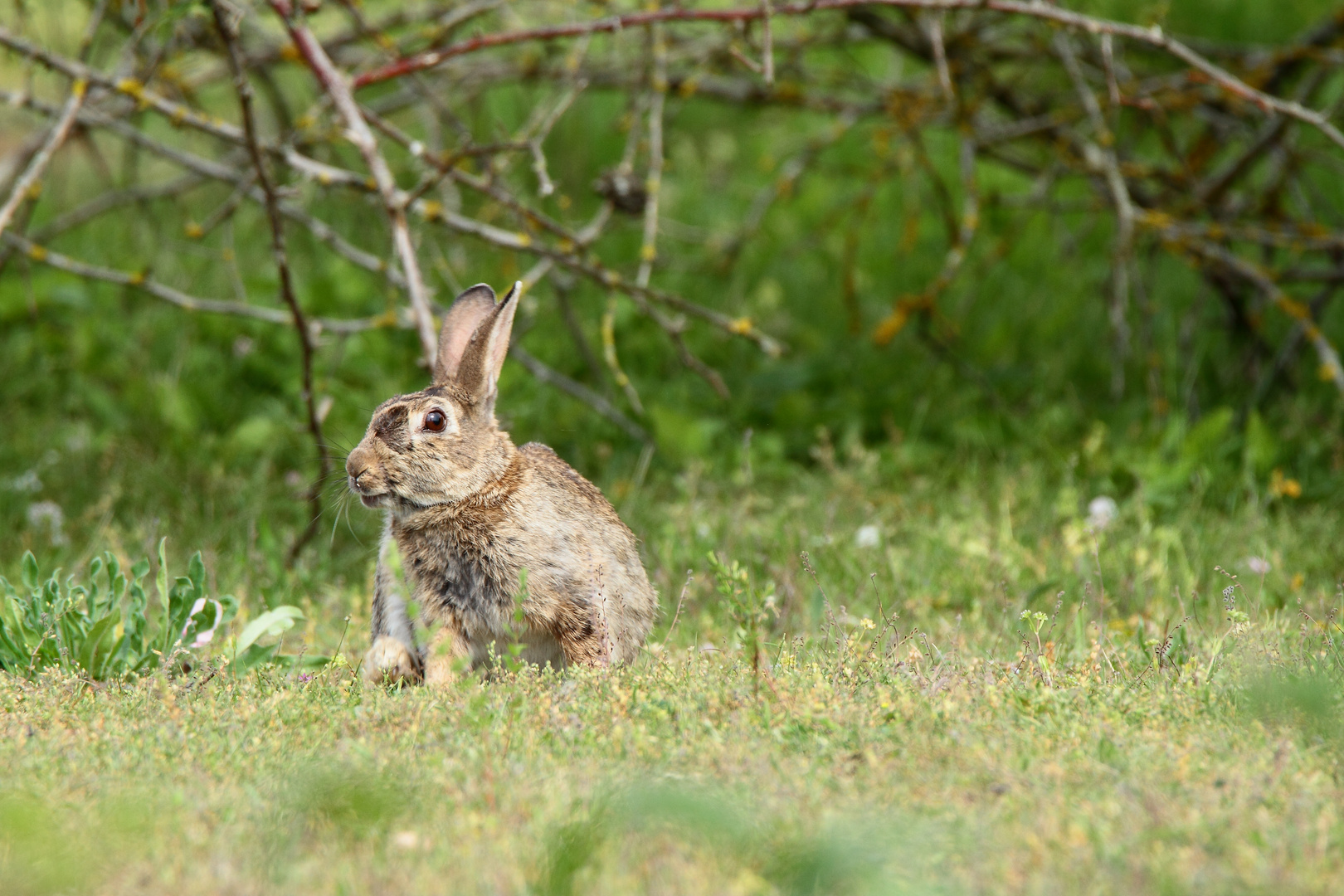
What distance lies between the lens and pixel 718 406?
23.0 feet

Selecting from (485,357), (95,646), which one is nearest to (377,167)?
(485,357)

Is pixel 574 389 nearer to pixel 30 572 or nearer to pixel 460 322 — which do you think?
pixel 460 322

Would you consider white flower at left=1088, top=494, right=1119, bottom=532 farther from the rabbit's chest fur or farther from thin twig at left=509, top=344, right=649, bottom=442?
the rabbit's chest fur

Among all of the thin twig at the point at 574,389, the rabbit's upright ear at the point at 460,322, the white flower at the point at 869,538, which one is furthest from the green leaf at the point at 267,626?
the white flower at the point at 869,538

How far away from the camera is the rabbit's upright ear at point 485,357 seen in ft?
13.6

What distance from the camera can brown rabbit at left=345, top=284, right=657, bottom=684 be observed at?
3.90 metres

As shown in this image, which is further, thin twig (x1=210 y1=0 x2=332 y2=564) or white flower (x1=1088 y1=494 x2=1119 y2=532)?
white flower (x1=1088 y1=494 x2=1119 y2=532)

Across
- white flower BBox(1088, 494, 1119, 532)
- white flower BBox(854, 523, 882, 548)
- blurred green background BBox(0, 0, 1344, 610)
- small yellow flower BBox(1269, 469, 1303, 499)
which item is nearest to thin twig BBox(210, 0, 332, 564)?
blurred green background BBox(0, 0, 1344, 610)

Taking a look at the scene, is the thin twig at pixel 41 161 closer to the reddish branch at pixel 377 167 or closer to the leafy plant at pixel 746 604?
the reddish branch at pixel 377 167

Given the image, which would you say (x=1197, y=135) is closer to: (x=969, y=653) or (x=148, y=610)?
(x=969, y=653)

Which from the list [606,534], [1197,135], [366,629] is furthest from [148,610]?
[1197,135]

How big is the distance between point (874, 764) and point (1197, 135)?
6.17m

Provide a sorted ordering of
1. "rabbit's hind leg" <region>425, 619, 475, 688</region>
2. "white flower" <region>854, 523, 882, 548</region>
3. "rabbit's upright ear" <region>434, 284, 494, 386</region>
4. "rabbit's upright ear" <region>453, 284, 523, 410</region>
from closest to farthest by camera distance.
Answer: "rabbit's hind leg" <region>425, 619, 475, 688</region> < "rabbit's upright ear" <region>453, 284, 523, 410</region> < "rabbit's upright ear" <region>434, 284, 494, 386</region> < "white flower" <region>854, 523, 882, 548</region>

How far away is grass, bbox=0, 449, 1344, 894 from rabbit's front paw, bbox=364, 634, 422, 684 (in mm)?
134
